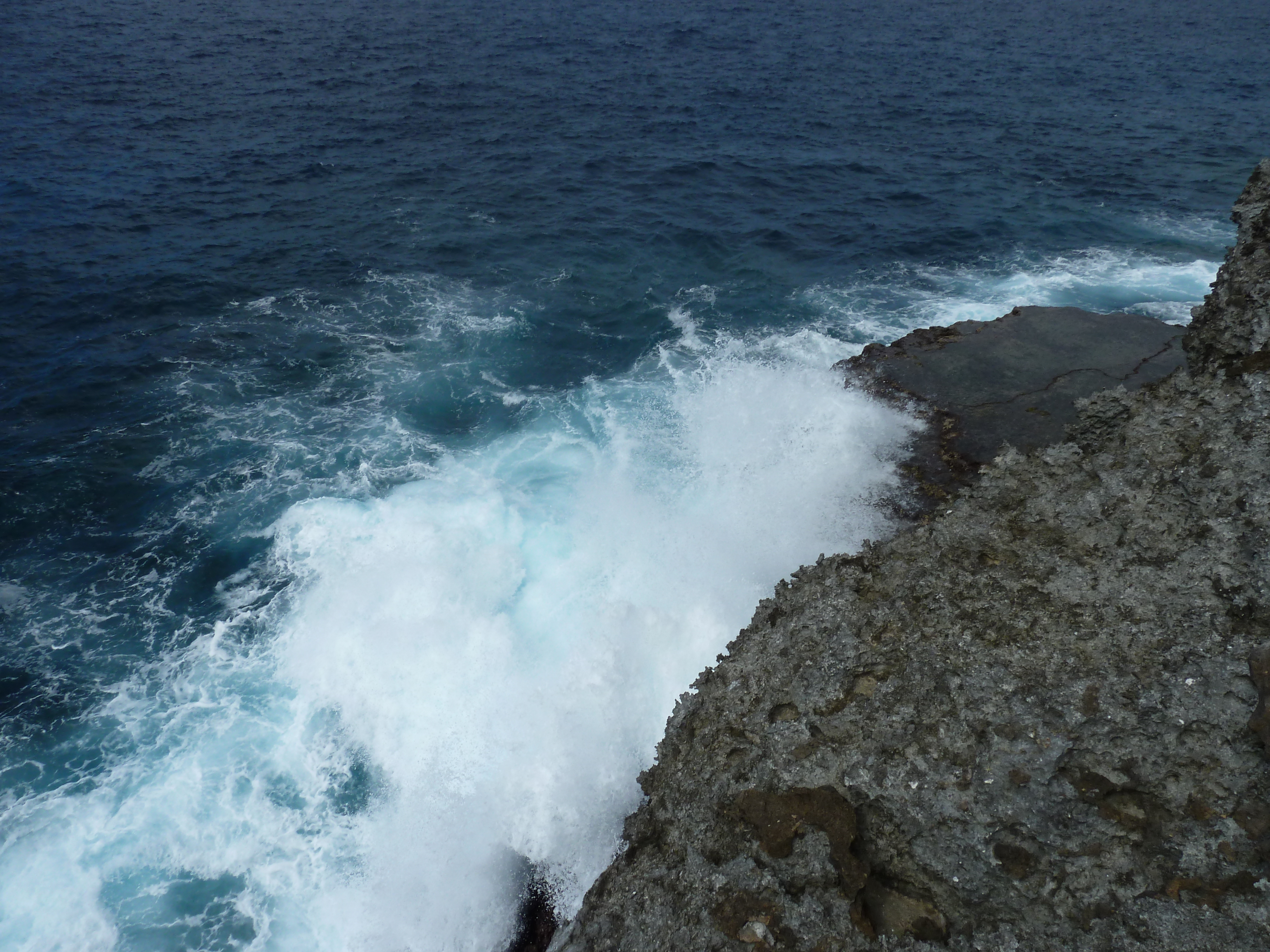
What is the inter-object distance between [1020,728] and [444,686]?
14.9 metres

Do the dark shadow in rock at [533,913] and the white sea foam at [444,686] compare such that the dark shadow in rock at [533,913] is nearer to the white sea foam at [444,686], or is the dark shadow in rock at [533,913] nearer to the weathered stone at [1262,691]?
the white sea foam at [444,686]

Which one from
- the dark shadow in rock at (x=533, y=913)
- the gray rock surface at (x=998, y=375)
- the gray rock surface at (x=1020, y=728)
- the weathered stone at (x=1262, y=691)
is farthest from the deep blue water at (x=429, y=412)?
the weathered stone at (x=1262, y=691)

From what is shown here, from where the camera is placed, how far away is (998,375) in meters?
25.3

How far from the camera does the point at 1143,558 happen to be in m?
11.4

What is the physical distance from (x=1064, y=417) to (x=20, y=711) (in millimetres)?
30429

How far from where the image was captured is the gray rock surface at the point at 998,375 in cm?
2291

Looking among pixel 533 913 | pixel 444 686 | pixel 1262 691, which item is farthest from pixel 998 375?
pixel 533 913

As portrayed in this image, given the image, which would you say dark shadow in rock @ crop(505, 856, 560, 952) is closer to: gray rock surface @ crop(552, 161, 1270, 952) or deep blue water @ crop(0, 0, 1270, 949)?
deep blue water @ crop(0, 0, 1270, 949)

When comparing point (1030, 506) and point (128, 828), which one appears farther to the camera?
point (128, 828)

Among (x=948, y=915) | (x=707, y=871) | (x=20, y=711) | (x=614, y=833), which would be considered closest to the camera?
(x=948, y=915)

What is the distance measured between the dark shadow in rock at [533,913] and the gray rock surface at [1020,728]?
529cm

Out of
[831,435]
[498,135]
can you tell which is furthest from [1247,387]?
[498,135]

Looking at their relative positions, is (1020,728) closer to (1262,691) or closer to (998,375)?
A: (1262,691)

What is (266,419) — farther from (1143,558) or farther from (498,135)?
(498,135)
